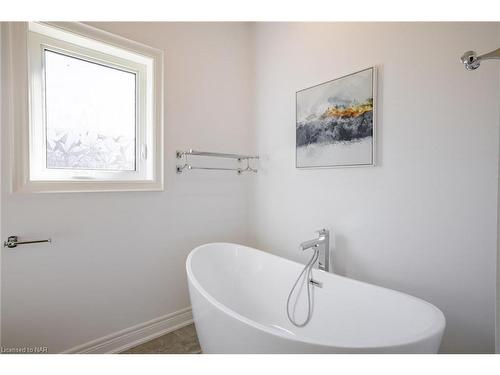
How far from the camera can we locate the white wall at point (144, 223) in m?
1.31

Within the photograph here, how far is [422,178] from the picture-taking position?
49.8 inches

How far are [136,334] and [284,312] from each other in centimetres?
105

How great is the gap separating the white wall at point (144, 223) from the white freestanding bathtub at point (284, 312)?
0.38m

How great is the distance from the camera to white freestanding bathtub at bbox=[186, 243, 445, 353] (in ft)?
2.70

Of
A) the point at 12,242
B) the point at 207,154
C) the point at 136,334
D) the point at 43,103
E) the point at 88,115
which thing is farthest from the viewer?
the point at 207,154

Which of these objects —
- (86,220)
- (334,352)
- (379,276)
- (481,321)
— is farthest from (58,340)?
(481,321)

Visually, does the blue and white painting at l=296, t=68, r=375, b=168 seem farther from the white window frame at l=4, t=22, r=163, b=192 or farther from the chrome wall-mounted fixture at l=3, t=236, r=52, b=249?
the chrome wall-mounted fixture at l=3, t=236, r=52, b=249

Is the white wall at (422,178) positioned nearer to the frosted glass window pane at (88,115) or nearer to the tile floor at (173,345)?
the tile floor at (173,345)

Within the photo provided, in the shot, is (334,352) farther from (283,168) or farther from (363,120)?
(283,168)

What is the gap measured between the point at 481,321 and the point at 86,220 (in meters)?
2.15

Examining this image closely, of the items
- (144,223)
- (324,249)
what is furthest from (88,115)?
(324,249)

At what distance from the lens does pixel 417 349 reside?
2.57 feet

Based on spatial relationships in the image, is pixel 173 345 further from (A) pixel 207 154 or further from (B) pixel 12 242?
(A) pixel 207 154

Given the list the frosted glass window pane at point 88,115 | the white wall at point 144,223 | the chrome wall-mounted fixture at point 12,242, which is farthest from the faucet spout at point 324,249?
the chrome wall-mounted fixture at point 12,242
